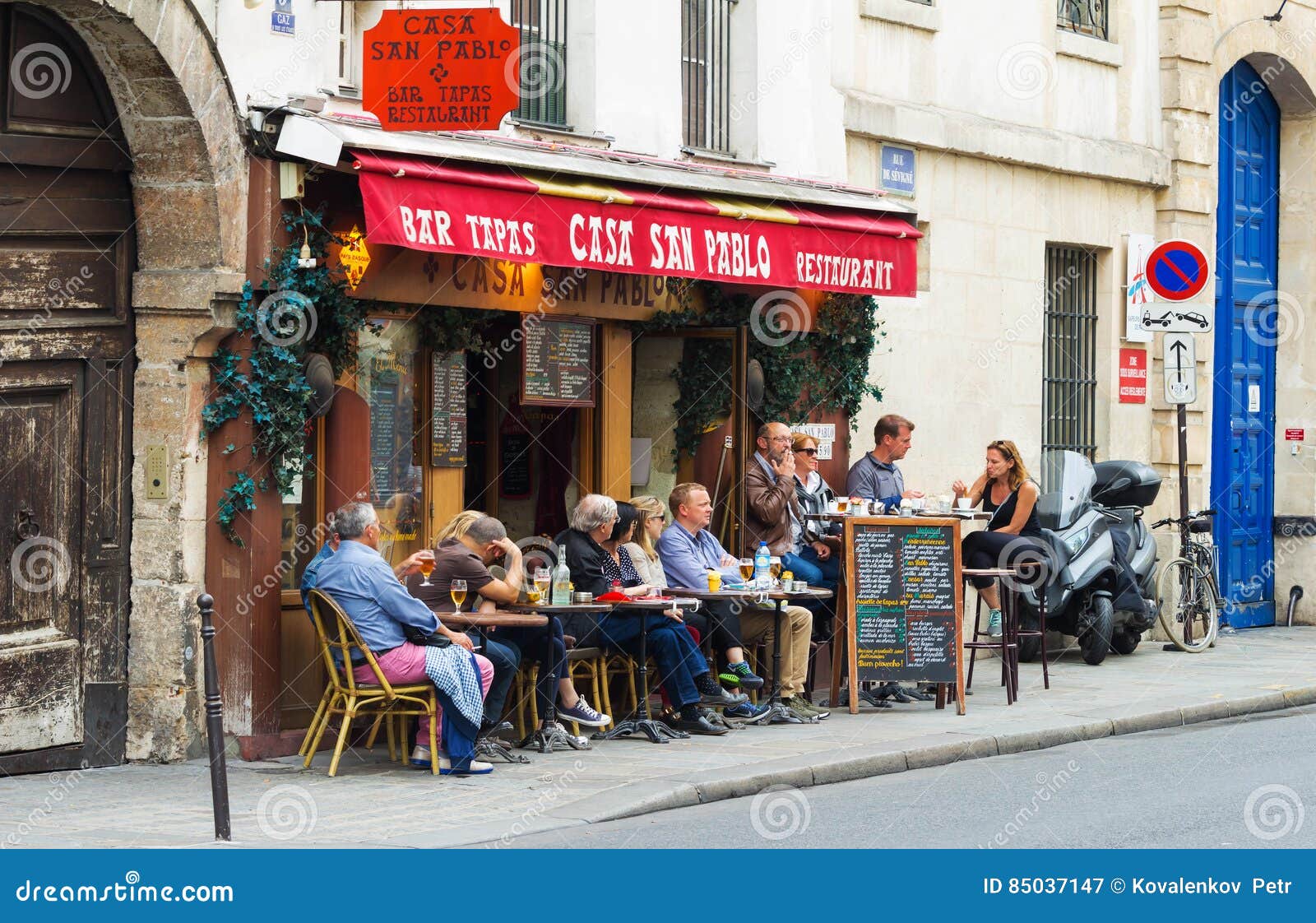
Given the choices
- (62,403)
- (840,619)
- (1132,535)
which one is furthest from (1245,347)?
(62,403)

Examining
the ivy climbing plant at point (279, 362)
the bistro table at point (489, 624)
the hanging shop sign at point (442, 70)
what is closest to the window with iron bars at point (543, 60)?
the hanging shop sign at point (442, 70)

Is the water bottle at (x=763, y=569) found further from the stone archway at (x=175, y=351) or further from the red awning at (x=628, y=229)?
the stone archway at (x=175, y=351)

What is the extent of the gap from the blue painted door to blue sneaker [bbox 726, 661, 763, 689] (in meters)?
8.60

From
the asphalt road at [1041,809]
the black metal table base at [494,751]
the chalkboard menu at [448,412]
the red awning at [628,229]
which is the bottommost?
the asphalt road at [1041,809]

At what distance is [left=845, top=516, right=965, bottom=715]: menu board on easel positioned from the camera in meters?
13.0

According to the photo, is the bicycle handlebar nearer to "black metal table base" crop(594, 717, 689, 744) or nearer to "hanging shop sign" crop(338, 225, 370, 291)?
"black metal table base" crop(594, 717, 689, 744)

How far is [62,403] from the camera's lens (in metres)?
10.5

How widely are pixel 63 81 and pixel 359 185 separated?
1571mm

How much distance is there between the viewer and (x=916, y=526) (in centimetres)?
1302

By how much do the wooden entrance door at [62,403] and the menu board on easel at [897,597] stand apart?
455 cm

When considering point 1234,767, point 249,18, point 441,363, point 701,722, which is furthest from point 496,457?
point 1234,767

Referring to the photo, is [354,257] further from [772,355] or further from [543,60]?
[772,355]

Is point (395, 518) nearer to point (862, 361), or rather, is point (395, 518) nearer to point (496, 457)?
point (496, 457)

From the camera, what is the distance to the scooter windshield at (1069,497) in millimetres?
16391
